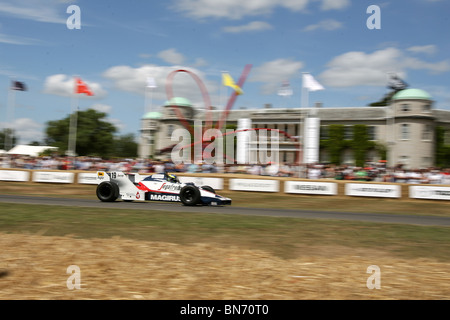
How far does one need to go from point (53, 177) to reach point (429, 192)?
21.2 metres

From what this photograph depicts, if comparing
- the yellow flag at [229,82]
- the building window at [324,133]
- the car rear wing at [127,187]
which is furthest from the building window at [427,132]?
the car rear wing at [127,187]

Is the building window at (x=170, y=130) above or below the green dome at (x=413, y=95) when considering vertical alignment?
below

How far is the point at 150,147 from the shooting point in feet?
209

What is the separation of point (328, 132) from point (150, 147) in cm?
2592

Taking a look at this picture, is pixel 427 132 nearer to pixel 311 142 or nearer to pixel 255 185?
Result: pixel 311 142

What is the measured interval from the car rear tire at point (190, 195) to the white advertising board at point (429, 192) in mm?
11321

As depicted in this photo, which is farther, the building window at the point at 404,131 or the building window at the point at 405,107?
the building window at the point at 405,107

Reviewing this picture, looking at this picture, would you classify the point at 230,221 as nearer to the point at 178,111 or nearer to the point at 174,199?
the point at 174,199

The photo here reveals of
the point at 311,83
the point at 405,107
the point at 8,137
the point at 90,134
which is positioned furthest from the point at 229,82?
the point at 8,137

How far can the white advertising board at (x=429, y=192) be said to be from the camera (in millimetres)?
20542

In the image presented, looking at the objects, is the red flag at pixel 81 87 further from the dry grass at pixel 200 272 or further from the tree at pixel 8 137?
the dry grass at pixel 200 272

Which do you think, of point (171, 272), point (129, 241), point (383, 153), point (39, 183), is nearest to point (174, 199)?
point (129, 241)

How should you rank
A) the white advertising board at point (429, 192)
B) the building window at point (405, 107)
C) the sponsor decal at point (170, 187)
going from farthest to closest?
the building window at point (405, 107) → the white advertising board at point (429, 192) → the sponsor decal at point (170, 187)

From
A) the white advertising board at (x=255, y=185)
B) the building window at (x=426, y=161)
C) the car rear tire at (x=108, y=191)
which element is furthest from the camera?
the building window at (x=426, y=161)
